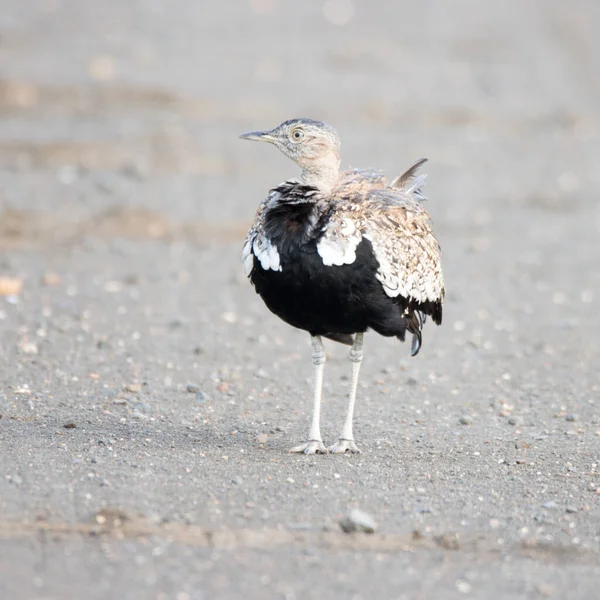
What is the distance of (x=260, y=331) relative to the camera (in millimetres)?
10109

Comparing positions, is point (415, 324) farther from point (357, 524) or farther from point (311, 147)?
point (357, 524)

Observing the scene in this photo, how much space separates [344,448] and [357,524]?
4.82ft

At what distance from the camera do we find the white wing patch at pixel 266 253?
6.66 meters

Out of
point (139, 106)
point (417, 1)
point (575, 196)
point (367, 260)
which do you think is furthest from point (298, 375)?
point (417, 1)

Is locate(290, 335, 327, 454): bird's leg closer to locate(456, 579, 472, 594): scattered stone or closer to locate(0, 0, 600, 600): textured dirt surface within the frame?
locate(0, 0, 600, 600): textured dirt surface

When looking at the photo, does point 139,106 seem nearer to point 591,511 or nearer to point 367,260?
point 367,260

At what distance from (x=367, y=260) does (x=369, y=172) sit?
3.69 ft

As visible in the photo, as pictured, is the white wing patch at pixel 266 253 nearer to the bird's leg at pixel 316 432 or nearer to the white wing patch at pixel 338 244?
the white wing patch at pixel 338 244

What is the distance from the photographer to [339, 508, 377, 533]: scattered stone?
5.63 m

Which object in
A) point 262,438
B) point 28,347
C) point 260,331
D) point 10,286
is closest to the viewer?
point 262,438

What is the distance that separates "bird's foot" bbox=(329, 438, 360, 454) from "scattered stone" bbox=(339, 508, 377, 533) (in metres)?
1.39

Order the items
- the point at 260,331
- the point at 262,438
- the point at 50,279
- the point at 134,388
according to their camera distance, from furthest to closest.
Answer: the point at 50,279 → the point at 260,331 → the point at 134,388 → the point at 262,438

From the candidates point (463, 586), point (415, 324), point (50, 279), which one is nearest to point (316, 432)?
point (415, 324)

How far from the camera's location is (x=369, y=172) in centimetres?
764
